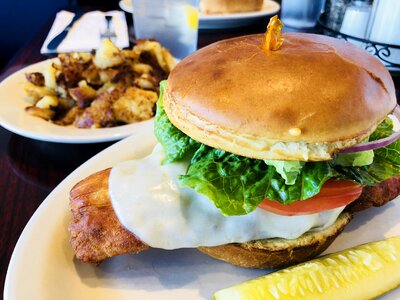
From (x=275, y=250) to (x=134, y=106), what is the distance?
3.39 ft

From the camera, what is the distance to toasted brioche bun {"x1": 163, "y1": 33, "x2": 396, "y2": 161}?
0.93m

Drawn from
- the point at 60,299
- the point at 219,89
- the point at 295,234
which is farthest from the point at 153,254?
the point at 219,89

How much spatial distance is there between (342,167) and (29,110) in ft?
4.88

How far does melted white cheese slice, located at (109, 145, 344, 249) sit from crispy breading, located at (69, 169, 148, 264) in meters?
0.03

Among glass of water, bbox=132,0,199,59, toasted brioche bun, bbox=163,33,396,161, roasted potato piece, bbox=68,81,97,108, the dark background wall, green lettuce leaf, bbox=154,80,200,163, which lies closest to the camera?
toasted brioche bun, bbox=163,33,396,161

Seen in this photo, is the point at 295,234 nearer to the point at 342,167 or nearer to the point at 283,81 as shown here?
the point at 342,167

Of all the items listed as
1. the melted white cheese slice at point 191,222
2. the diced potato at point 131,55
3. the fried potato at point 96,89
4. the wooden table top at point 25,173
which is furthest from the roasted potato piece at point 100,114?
the melted white cheese slice at point 191,222

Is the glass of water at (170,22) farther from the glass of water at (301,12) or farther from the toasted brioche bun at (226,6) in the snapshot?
the glass of water at (301,12)

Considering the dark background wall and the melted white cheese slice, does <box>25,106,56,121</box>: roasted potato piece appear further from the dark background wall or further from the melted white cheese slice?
the dark background wall

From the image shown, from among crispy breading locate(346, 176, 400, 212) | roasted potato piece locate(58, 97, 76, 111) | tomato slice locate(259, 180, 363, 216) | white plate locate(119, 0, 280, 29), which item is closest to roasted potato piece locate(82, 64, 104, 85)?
roasted potato piece locate(58, 97, 76, 111)

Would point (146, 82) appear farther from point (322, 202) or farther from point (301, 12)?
point (301, 12)

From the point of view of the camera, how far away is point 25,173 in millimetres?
1611

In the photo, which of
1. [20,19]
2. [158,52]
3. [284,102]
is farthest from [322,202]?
[20,19]

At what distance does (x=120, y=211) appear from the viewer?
3.72 feet
